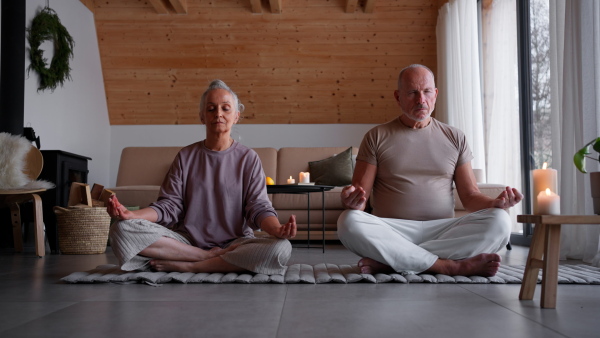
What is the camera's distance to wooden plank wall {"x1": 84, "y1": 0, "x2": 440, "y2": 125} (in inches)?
254

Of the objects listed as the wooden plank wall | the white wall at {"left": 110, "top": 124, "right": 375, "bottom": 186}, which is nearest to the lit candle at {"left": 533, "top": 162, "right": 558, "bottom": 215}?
the wooden plank wall

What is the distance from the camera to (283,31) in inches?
256

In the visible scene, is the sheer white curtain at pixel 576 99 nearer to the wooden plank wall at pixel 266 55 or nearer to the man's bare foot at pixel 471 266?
the man's bare foot at pixel 471 266

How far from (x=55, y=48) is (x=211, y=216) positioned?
3805mm

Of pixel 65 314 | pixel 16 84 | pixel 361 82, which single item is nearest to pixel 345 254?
pixel 65 314

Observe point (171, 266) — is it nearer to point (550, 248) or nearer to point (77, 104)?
point (550, 248)

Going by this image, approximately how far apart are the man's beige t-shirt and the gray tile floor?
49 centimetres

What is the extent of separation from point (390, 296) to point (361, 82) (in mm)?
5018

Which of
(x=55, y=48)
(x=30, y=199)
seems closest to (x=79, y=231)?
(x=30, y=199)

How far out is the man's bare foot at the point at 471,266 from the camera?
2400mm

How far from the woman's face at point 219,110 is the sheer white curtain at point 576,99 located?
2035 millimetres

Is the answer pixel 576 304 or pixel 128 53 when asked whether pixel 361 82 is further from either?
pixel 576 304

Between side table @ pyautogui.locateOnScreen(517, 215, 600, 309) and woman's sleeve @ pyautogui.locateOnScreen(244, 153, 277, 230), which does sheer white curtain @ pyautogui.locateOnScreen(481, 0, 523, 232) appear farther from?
side table @ pyautogui.locateOnScreen(517, 215, 600, 309)

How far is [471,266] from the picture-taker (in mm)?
2434
